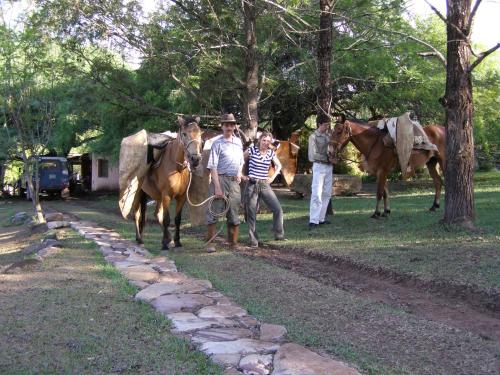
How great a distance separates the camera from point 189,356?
4.04 metres

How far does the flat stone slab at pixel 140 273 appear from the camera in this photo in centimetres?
664

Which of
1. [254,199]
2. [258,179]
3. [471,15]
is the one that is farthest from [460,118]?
[254,199]

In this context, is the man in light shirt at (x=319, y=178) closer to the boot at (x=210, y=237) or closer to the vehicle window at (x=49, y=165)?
the boot at (x=210, y=237)

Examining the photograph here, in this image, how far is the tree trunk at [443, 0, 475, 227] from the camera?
885cm

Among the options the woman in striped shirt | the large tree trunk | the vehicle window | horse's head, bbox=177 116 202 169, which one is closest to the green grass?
the woman in striped shirt

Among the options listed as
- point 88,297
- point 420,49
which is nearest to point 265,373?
point 88,297

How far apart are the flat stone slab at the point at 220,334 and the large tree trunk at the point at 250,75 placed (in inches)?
323

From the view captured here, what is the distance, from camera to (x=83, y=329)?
4707 mm

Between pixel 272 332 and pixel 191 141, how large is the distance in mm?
4255

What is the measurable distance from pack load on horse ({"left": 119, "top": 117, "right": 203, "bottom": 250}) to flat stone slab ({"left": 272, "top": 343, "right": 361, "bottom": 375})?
4774 mm

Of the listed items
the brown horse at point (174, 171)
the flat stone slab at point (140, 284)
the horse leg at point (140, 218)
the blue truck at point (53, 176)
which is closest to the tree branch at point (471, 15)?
the brown horse at point (174, 171)

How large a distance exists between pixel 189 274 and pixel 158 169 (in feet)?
9.11

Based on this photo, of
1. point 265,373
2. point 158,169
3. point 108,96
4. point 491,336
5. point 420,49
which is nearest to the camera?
point 265,373

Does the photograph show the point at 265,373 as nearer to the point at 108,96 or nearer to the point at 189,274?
the point at 189,274
